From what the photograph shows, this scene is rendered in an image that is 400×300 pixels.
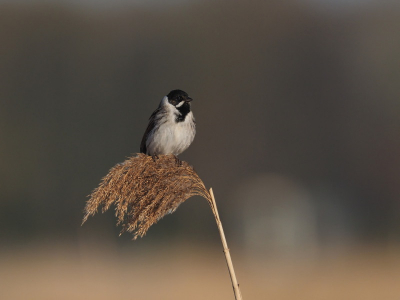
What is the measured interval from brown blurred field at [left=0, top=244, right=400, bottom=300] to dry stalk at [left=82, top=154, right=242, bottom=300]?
43.1ft

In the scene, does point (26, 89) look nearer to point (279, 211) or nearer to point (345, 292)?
point (279, 211)

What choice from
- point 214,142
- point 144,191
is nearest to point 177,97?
point 144,191

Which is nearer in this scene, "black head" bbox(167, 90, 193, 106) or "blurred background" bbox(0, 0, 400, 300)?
"black head" bbox(167, 90, 193, 106)

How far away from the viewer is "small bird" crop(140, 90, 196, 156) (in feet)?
23.3

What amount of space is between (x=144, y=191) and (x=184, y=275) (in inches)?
699

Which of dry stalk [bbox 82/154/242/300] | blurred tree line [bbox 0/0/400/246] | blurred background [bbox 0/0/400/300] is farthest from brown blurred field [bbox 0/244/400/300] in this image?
dry stalk [bbox 82/154/242/300]

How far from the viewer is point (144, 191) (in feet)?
14.8

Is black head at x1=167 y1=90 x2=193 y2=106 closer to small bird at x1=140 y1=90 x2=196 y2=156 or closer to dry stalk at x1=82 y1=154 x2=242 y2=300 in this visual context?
small bird at x1=140 y1=90 x2=196 y2=156

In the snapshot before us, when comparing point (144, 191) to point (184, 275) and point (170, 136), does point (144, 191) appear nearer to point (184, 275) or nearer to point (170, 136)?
point (170, 136)

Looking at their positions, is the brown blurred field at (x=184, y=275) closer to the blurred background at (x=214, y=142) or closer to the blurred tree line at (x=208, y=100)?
the blurred background at (x=214, y=142)

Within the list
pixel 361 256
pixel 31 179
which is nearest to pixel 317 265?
pixel 361 256

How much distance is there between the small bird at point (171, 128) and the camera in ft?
23.3

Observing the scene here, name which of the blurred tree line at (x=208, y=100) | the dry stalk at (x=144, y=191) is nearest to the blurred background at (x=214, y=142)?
the blurred tree line at (x=208, y=100)

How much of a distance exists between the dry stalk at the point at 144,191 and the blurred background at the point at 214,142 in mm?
14068
